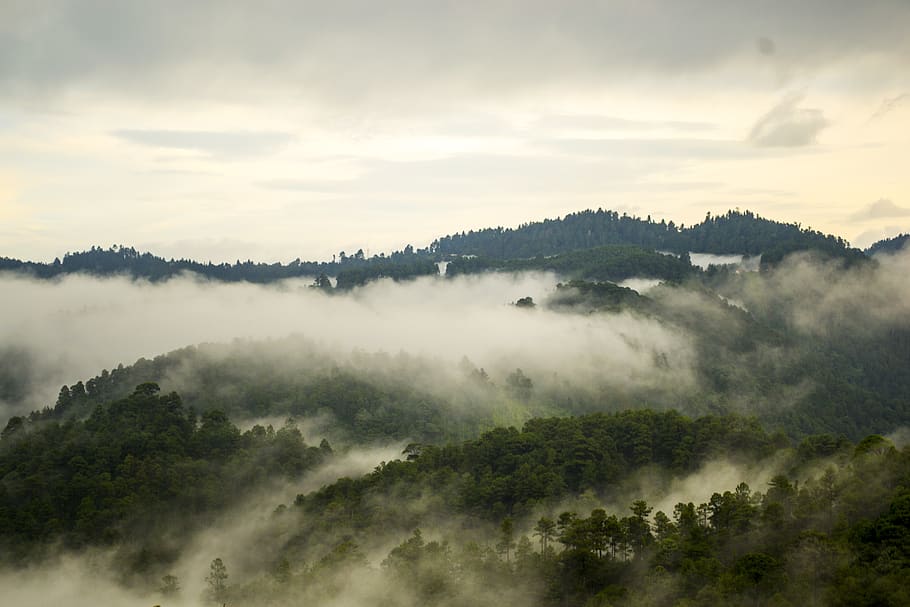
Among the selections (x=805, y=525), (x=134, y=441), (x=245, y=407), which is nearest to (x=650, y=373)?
(x=245, y=407)

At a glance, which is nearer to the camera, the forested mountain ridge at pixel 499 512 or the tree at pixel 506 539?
the forested mountain ridge at pixel 499 512

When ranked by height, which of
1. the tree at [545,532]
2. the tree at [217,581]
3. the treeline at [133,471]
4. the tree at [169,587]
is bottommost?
the tree at [169,587]

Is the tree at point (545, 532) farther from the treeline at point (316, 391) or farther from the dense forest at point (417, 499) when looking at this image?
the treeline at point (316, 391)

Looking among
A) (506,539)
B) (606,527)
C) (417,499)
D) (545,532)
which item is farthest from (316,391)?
(606,527)

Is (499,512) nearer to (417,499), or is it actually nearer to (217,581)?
(417,499)

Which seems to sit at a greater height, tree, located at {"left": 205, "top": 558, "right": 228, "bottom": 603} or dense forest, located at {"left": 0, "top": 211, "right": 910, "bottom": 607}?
dense forest, located at {"left": 0, "top": 211, "right": 910, "bottom": 607}

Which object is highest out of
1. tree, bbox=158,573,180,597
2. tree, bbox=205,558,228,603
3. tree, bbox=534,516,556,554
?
tree, bbox=534,516,556,554

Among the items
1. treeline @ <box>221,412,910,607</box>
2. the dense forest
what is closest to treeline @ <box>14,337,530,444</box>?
the dense forest

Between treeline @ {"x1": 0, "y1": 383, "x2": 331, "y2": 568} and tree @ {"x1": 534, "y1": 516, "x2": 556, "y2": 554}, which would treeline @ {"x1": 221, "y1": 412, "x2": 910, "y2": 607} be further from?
treeline @ {"x1": 0, "y1": 383, "x2": 331, "y2": 568}

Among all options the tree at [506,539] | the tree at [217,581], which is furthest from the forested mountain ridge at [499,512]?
the tree at [217,581]

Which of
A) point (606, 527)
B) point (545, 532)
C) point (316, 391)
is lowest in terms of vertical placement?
point (545, 532)
